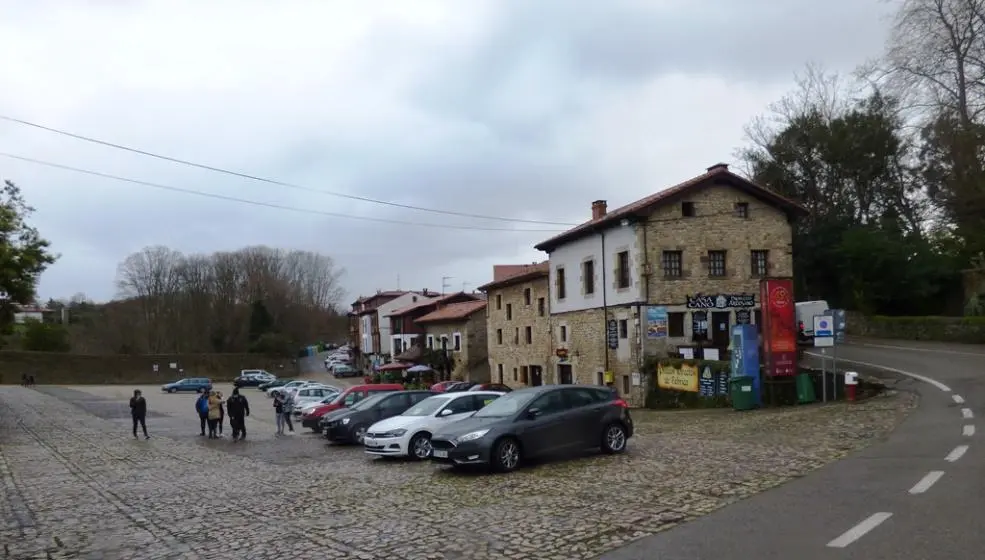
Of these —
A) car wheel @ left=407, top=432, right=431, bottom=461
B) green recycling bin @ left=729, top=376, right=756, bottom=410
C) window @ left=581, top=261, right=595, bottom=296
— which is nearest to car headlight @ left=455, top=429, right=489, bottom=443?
car wheel @ left=407, top=432, right=431, bottom=461

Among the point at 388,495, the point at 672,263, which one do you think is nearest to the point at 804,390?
the point at 672,263

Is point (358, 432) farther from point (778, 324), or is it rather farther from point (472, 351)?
point (472, 351)

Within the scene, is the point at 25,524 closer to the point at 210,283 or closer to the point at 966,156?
the point at 966,156

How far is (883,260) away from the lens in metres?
48.2

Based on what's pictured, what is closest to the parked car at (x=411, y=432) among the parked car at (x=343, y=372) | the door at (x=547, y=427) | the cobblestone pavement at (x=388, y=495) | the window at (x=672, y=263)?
the cobblestone pavement at (x=388, y=495)

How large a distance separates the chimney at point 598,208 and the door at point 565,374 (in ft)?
25.8

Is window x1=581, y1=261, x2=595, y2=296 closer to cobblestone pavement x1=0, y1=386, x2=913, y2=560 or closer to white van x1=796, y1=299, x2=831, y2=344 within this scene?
white van x1=796, y1=299, x2=831, y2=344

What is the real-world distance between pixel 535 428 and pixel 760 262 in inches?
964

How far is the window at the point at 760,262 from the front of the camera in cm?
3666

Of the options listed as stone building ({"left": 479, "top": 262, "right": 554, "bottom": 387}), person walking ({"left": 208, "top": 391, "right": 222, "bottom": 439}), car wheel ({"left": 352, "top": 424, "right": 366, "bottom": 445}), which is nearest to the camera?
car wheel ({"left": 352, "top": 424, "right": 366, "bottom": 445})

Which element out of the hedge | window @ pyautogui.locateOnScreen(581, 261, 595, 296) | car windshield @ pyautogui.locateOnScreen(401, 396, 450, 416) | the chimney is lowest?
car windshield @ pyautogui.locateOnScreen(401, 396, 450, 416)

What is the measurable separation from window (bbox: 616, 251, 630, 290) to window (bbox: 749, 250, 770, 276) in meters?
5.45

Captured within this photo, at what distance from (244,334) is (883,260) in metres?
71.4

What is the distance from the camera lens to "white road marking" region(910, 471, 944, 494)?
10.1 m
